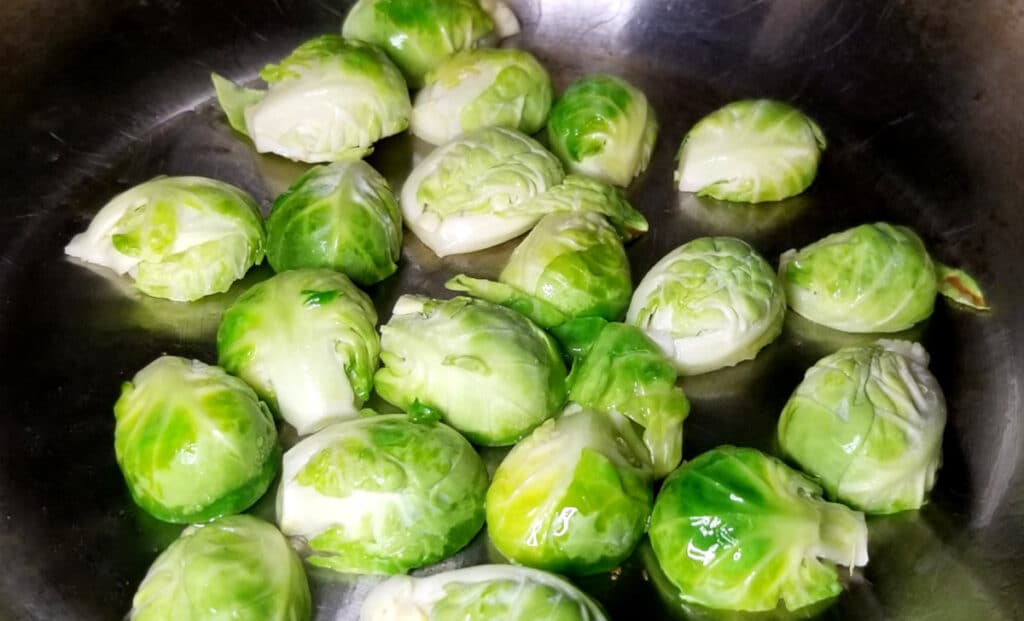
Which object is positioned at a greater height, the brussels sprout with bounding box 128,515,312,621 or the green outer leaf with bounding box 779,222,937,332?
the green outer leaf with bounding box 779,222,937,332

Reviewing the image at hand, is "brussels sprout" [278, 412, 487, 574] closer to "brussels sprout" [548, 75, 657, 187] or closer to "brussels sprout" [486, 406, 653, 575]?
"brussels sprout" [486, 406, 653, 575]

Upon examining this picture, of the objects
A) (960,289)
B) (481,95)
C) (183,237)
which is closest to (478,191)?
(481,95)

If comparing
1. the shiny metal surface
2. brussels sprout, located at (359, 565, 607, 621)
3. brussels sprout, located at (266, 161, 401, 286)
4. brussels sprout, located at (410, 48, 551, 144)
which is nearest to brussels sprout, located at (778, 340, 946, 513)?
the shiny metal surface

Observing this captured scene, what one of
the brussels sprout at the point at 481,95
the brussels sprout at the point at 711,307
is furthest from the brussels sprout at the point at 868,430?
the brussels sprout at the point at 481,95

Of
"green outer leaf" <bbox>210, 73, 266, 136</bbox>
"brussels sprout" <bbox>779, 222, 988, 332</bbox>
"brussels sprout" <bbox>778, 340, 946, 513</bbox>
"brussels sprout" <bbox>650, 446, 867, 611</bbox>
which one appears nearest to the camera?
"brussels sprout" <bbox>650, 446, 867, 611</bbox>

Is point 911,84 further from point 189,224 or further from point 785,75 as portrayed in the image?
point 189,224

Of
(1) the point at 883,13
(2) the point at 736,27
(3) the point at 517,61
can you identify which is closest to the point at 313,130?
(3) the point at 517,61

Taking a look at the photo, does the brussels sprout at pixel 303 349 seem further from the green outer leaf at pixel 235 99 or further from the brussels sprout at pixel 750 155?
the brussels sprout at pixel 750 155
